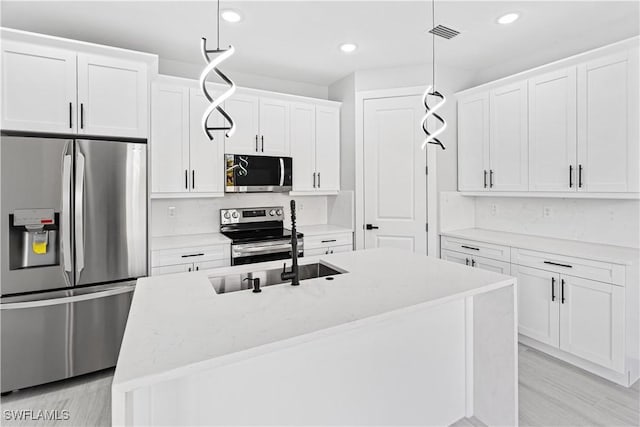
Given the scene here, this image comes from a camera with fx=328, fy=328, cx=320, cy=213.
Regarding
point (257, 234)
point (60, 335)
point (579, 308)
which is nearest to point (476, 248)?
point (579, 308)

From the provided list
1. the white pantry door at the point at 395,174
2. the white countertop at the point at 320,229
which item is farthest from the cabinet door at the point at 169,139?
the white pantry door at the point at 395,174

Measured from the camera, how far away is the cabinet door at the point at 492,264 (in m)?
3.02

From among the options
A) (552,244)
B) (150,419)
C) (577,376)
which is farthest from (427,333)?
(552,244)

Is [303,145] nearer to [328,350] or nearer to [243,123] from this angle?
[243,123]

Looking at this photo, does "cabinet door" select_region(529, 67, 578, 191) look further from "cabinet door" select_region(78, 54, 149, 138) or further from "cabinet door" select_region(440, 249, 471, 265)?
"cabinet door" select_region(78, 54, 149, 138)

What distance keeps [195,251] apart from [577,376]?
129 inches

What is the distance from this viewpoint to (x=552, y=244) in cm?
292

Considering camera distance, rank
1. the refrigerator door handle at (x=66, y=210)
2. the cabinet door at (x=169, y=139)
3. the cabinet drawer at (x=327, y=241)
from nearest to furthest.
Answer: the refrigerator door handle at (x=66, y=210) → the cabinet door at (x=169, y=139) → the cabinet drawer at (x=327, y=241)

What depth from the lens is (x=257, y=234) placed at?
3.58 m

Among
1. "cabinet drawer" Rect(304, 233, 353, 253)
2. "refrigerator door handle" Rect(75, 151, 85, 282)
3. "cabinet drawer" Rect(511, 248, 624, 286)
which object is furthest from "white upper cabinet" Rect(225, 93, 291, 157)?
"cabinet drawer" Rect(511, 248, 624, 286)

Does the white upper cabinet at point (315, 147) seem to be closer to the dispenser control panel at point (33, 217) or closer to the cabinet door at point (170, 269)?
the cabinet door at point (170, 269)

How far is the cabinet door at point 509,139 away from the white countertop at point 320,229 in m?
1.70

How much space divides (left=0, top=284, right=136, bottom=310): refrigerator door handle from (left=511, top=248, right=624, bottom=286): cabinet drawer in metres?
3.33

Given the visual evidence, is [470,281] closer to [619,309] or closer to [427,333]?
[427,333]
